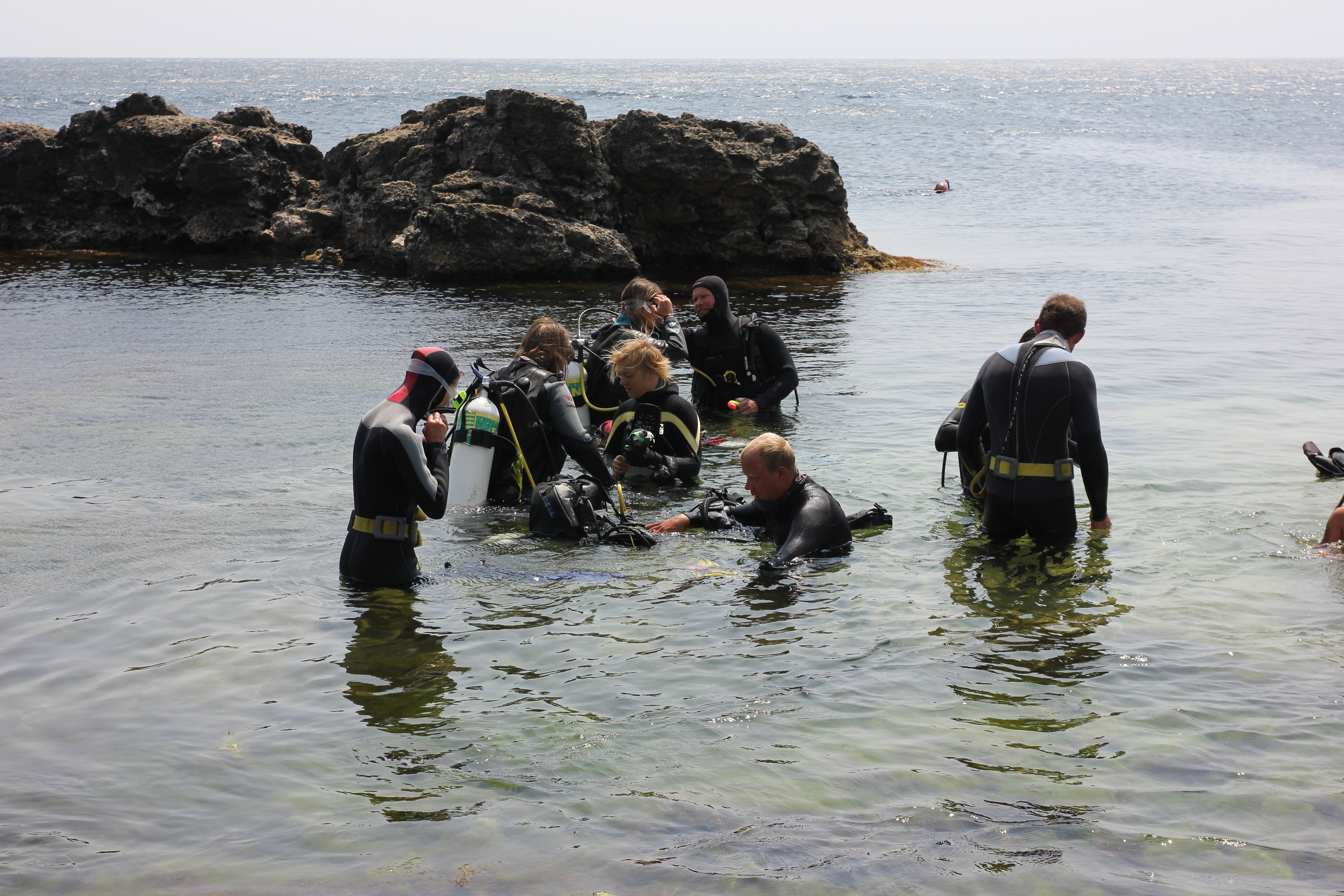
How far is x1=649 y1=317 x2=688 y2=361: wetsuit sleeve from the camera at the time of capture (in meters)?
9.65

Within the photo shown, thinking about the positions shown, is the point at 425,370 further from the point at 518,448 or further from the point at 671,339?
the point at 671,339

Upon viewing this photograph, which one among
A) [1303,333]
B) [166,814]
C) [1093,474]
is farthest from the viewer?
[1303,333]

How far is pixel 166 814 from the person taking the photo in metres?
4.03

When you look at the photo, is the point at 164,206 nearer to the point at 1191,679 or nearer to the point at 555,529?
the point at 555,529

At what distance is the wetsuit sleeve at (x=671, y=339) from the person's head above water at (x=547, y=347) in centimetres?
243

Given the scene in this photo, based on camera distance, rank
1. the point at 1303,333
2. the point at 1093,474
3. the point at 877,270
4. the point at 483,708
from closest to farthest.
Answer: the point at 483,708, the point at 1093,474, the point at 1303,333, the point at 877,270

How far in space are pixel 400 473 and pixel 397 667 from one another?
1011 mm

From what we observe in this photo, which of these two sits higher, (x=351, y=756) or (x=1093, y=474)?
(x=1093, y=474)

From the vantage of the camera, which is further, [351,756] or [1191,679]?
[1191,679]

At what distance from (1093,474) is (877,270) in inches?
670

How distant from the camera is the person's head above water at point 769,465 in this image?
6.00 metres

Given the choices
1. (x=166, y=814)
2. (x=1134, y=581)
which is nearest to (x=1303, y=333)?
(x=1134, y=581)

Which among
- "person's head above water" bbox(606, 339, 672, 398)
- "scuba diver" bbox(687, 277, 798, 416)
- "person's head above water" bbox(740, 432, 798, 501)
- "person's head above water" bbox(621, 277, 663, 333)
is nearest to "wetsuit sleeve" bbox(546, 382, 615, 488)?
"person's head above water" bbox(606, 339, 672, 398)

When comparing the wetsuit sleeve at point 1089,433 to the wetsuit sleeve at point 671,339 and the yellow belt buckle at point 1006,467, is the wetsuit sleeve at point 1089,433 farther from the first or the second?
the wetsuit sleeve at point 671,339
